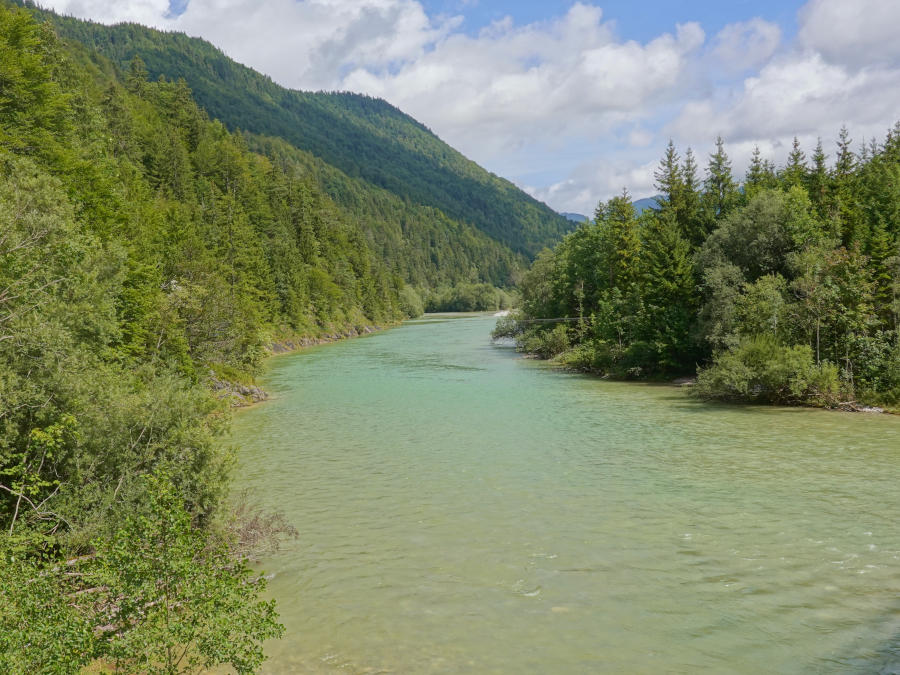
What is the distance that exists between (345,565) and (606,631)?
5764 mm

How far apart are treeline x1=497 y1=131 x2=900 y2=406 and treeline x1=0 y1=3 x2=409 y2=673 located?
27611 millimetres

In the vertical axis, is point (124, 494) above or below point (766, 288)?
below

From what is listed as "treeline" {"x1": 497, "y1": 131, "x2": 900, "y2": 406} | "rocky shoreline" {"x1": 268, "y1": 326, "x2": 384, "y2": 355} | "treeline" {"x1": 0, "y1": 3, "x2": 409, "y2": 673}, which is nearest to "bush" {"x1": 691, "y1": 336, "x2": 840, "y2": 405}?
"treeline" {"x1": 497, "y1": 131, "x2": 900, "y2": 406}

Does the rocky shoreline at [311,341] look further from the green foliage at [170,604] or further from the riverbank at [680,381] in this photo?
the green foliage at [170,604]

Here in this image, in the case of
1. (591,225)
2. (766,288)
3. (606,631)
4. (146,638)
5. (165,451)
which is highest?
(591,225)

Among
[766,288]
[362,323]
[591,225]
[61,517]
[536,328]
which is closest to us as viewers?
[61,517]

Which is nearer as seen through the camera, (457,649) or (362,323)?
(457,649)

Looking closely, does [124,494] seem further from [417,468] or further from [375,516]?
[417,468]

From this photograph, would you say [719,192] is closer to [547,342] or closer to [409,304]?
[547,342]

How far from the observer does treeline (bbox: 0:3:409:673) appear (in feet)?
23.7

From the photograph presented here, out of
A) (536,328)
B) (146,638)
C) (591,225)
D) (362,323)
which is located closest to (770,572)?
(146,638)

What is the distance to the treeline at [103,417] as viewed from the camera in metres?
7.24

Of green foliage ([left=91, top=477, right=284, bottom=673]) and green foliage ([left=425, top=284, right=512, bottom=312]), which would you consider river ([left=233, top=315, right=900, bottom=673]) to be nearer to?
green foliage ([left=91, top=477, right=284, bottom=673])

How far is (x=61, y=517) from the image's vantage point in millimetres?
10812
